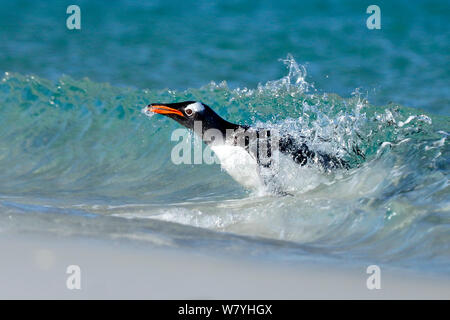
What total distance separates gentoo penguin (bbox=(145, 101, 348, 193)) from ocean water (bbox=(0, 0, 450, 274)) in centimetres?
13

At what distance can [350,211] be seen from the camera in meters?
4.67

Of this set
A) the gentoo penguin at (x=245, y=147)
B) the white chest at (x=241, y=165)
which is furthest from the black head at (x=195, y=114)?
the white chest at (x=241, y=165)

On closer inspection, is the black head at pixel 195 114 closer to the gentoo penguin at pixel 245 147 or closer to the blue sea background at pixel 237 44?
the gentoo penguin at pixel 245 147

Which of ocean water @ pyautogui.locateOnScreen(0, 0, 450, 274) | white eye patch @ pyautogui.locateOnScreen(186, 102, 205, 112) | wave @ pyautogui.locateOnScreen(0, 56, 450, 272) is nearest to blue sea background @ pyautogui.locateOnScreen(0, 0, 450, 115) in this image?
ocean water @ pyautogui.locateOnScreen(0, 0, 450, 274)

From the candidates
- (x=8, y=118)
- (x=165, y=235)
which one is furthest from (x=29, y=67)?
(x=165, y=235)

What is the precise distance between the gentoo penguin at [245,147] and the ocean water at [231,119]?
0.13 meters

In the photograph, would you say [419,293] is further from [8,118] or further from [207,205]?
[8,118]

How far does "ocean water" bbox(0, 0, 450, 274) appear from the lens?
4230 mm

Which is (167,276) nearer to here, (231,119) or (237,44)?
(231,119)

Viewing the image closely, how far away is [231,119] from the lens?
9.16m

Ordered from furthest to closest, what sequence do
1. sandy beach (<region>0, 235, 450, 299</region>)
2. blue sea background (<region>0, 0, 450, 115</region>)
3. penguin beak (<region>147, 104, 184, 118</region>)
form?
blue sea background (<region>0, 0, 450, 115</region>)
penguin beak (<region>147, 104, 184, 118</region>)
sandy beach (<region>0, 235, 450, 299</region>)

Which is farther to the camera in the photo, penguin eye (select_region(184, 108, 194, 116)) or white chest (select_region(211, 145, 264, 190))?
penguin eye (select_region(184, 108, 194, 116))

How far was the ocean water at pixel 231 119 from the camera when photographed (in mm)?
4230

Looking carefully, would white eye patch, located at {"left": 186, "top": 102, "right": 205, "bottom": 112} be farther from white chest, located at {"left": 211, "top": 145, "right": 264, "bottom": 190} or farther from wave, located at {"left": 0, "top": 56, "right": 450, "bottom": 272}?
wave, located at {"left": 0, "top": 56, "right": 450, "bottom": 272}
